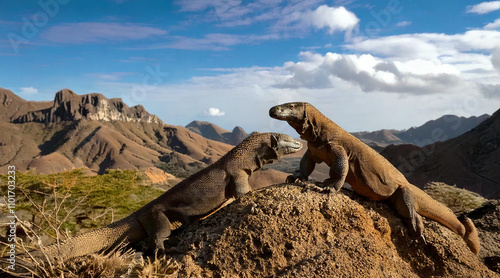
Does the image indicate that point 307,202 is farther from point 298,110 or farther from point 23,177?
point 23,177

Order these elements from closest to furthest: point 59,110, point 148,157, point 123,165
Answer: point 123,165, point 148,157, point 59,110

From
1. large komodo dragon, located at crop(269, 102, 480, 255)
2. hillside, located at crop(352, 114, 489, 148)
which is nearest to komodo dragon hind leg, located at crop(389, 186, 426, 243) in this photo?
large komodo dragon, located at crop(269, 102, 480, 255)

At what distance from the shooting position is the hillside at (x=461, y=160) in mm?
40719

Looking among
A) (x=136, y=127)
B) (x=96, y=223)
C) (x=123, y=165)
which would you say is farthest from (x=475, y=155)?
(x=136, y=127)

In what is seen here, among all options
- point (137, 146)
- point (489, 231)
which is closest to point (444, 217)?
point (489, 231)

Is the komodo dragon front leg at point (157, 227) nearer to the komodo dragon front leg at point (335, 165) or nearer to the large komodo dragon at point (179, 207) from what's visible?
the large komodo dragon at point (179, 207)

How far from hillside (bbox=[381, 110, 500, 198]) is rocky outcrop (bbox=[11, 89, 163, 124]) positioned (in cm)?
10528

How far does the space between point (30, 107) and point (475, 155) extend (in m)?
142

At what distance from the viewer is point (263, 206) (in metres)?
5.41

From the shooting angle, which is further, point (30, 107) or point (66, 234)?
point (30, 107)

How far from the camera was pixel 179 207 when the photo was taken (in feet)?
19.5

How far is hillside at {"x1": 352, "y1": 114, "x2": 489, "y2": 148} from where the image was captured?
527 ft

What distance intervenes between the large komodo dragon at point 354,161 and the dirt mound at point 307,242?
22 cm

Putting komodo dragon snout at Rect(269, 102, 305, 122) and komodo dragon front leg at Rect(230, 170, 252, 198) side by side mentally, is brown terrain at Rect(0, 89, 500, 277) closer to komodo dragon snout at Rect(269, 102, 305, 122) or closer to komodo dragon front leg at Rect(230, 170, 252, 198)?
komodo dragon front leg at Rect(230, 170, 252, 198)
